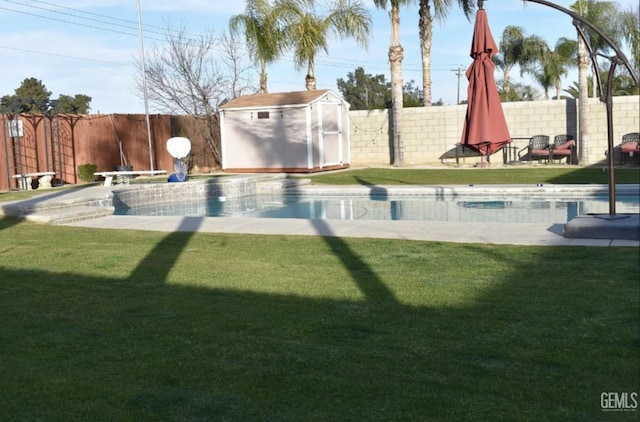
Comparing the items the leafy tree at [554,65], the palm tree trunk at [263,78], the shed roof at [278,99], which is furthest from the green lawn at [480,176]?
the leafy tree at [554,65]

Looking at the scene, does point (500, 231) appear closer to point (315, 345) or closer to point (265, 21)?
point (315, 345)

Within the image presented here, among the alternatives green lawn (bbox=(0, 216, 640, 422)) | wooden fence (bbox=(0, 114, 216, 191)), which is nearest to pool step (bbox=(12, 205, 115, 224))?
green lawn (bbox=(0, 216, 640, 422))

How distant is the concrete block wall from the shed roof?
2.93 meters

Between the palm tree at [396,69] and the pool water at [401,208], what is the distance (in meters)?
6.93

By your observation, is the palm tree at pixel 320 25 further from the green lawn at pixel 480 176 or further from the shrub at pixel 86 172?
the shrub at pixel 86 172

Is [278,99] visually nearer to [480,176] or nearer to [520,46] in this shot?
[480,176]

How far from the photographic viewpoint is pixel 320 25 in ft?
82.5

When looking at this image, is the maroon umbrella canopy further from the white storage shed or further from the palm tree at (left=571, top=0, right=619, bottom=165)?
the white storage shed

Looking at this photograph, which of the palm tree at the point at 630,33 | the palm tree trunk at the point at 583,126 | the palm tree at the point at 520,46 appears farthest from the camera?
the palm tree at the point at 520,46

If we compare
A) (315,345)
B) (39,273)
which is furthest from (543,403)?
(39,273)

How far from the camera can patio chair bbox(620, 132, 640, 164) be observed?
65.9 feet

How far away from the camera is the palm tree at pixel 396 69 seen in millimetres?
23266

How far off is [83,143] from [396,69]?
1018 cm

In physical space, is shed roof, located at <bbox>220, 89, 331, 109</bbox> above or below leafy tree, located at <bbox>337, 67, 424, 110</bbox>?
below
